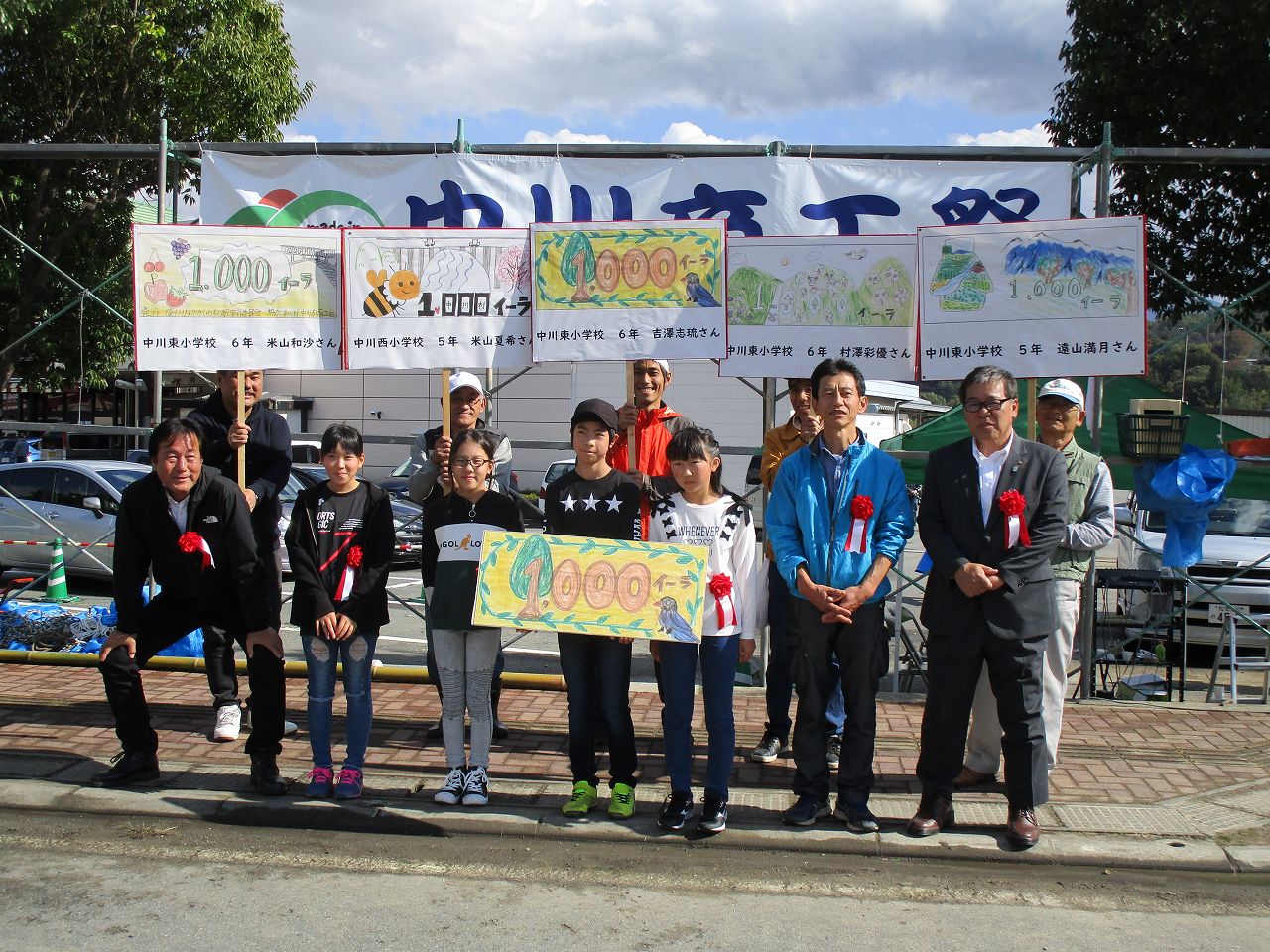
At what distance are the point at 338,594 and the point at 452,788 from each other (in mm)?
1068

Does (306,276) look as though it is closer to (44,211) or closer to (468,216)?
(468,216)

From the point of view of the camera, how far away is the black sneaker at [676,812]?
15.9 feet

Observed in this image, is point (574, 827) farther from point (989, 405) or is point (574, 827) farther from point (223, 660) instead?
point (989, 405)

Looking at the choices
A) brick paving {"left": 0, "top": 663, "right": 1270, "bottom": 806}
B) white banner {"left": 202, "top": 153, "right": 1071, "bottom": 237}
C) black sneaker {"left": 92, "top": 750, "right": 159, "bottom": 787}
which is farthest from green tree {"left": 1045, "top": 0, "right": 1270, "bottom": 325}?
black sneaker {"left": 92, "top": 750, "right": 159, "bottom": 787}

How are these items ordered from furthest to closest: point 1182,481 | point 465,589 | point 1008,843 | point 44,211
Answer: point 44,211 < point 1182,481 < point 465,589 < point 1008,843

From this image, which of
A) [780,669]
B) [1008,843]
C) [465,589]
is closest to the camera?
[1008,843]

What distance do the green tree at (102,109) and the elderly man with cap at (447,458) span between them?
1167 centimetres

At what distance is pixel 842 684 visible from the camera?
4.75m

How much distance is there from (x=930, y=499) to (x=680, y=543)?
1.14m

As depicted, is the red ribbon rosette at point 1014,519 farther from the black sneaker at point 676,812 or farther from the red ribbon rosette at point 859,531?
the black sneaker at point 676,812

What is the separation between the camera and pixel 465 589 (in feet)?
16.6

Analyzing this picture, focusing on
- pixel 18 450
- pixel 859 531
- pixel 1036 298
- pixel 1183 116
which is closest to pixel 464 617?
pixel 859 531

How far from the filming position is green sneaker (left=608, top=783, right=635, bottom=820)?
4.96 m

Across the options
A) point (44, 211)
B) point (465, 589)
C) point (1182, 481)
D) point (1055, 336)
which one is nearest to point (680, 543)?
point (465, 589)
